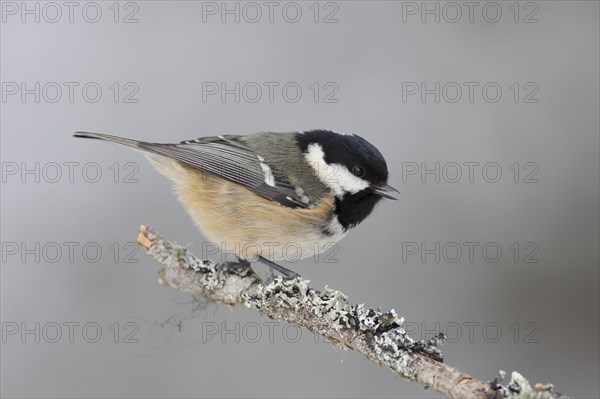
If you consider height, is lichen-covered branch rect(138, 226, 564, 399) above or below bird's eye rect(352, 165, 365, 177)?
below

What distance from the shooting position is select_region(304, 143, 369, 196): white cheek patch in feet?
8.43

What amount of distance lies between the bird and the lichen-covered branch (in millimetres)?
165

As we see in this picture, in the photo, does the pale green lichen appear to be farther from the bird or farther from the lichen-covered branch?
the bird

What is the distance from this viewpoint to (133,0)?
3701mm

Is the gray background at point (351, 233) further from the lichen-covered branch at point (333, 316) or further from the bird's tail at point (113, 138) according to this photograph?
the bird's tail at point (113, 138)

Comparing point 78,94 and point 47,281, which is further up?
point 78,94

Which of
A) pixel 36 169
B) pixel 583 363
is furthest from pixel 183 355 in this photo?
pixel 583 363

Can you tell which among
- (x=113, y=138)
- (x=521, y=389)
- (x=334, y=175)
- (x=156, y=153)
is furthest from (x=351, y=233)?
(x=521, y=389)

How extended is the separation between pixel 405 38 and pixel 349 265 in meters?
1.41

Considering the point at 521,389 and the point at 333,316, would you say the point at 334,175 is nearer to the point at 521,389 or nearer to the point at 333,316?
the point at 333,316

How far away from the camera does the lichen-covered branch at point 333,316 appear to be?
5.34 ft

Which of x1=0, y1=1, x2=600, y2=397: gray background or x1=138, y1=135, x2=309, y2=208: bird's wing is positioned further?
x1=0, y1=1, x2=600, y2=397: gray background

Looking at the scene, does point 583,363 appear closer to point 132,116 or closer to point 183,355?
point 183,355

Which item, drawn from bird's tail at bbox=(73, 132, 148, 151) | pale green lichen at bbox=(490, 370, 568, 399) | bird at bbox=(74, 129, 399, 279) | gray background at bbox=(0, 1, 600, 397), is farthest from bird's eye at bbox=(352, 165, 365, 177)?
pale green lichen at bbox=(490, 370, 568, 399)
